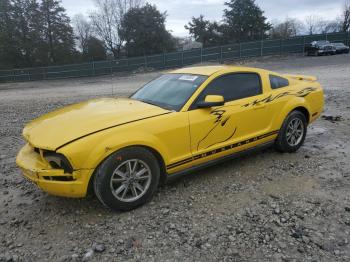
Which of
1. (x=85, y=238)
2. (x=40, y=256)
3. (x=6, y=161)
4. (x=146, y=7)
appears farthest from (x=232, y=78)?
(x=146, y=7)

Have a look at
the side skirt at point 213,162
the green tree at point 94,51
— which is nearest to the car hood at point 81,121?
the side skirt at point 213,162

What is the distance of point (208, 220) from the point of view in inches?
142

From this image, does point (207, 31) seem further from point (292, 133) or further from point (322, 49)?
point (292, 133)

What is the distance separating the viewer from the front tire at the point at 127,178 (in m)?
3.49

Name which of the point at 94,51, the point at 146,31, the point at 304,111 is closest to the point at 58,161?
the point at 304,111

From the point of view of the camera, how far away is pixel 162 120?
3.88 metres

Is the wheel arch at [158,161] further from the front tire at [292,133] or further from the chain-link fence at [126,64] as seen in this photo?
the chain-link fence at [126,64]

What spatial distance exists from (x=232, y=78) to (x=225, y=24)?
47.2 meters

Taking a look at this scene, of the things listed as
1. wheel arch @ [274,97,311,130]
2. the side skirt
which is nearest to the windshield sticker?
the side skirt

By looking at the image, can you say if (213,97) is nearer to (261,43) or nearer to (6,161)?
(6,161)

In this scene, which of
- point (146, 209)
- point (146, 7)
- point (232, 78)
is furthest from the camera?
point (146, 7)

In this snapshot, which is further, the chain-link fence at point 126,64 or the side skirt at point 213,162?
the chain-link fence at point 126,64

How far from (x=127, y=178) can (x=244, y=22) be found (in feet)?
157

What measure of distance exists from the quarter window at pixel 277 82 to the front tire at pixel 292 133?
0.48 metres
